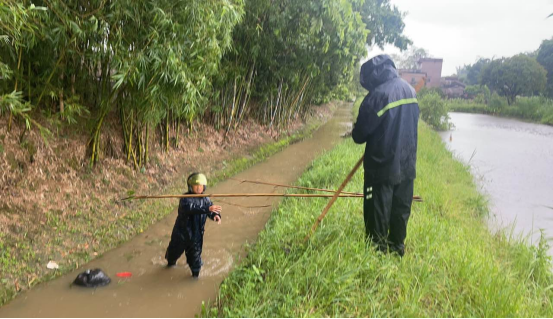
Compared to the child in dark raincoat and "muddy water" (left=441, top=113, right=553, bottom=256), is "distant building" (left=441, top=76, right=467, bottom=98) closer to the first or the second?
"muddy water" (left=441, top=113, right=553, bottom=256)

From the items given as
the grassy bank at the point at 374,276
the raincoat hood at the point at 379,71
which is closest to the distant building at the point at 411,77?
the raincoat hood at the point at 379,71

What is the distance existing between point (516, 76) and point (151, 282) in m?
35.2

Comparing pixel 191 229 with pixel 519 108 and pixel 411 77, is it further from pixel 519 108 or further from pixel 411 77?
pixel 519 108

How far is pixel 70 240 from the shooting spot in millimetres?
3693

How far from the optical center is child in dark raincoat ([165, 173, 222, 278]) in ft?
9.79

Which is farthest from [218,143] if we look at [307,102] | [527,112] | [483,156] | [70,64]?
[527,112]

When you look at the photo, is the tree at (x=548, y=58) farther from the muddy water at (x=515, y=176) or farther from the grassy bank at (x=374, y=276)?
the grassy bank at (x=374, y=276)

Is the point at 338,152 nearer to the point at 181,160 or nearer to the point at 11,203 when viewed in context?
the point at 181,160

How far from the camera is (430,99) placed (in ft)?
65.3

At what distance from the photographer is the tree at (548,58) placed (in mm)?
30484

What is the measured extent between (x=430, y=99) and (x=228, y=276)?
1967 cm

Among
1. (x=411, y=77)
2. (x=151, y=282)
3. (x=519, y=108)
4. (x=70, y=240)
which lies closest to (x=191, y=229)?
(x=151, y=282)

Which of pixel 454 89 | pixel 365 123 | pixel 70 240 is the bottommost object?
pixel 70 240

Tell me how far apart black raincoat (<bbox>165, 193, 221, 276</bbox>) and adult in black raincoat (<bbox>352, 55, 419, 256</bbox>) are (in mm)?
1400
